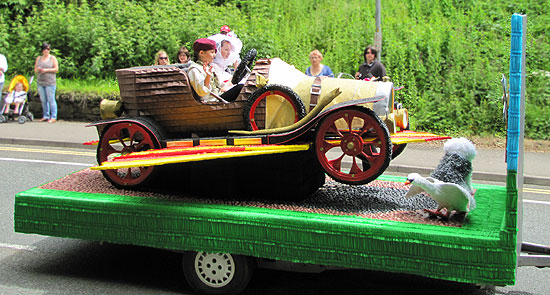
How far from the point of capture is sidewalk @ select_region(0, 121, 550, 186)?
9.98 m

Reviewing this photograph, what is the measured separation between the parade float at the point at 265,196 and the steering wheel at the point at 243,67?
0.04 metres

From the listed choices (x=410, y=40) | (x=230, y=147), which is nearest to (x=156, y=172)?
(x=230, y=147)

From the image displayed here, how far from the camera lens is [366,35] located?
14.2 metres

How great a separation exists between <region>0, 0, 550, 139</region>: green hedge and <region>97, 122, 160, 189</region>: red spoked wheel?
8.11m

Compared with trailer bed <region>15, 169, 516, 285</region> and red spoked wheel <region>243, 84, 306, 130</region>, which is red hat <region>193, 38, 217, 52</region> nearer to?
red spoked wheel <region>243, 84, 306, 130</region>

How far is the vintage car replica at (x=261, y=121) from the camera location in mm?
4922

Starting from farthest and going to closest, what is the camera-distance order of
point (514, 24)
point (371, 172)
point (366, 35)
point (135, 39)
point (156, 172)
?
point (135, 39), point (366, 35), point (156, 172), point (371, 172), point (514, 24)

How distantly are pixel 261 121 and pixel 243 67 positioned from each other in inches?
31.6

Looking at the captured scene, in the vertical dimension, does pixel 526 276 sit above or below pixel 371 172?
below

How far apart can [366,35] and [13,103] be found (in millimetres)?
8179

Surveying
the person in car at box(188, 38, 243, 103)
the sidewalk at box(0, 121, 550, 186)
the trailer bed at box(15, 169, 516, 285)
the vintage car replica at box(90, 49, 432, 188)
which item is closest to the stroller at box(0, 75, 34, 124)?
the sidewalk at box(0, 121, 550, 186)

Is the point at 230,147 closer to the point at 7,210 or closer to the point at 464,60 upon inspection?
the point at 7,210

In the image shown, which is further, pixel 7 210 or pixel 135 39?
pixel 135 39

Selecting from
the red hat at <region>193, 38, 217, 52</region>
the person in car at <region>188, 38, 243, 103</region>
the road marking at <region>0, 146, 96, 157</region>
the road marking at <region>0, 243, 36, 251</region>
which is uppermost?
the red hat at <region>193, 38, 217, 52</region>
